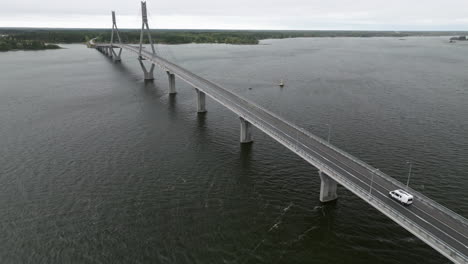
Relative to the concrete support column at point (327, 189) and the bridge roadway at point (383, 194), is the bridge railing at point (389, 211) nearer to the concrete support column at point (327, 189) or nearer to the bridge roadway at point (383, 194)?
the bridge roadway at point (383, 194)

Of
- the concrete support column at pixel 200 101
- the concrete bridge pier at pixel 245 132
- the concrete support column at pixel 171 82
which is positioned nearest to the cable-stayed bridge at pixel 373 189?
the concrete bridge pier at pixel 245 132

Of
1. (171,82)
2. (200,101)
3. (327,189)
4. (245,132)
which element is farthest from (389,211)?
(171,82)

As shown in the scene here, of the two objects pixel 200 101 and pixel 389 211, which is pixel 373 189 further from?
pixel 200 101

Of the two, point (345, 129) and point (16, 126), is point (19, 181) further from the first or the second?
point (345, 129)

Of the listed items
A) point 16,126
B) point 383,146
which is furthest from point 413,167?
point 16,126

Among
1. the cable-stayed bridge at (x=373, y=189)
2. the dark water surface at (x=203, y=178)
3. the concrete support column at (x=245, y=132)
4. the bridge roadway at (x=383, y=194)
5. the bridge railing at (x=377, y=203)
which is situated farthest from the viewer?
the concrete support column at (x=245, y=132)

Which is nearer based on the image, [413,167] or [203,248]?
[203,248]

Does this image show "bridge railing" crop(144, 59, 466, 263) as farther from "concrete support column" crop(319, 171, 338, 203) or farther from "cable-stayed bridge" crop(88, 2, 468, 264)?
"concrete support column" crop(319, 171, 338, 203)
